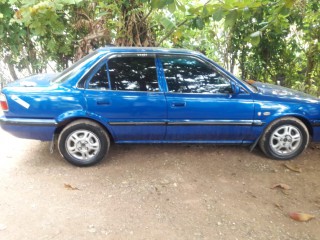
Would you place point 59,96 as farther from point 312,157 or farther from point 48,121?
point 312,157

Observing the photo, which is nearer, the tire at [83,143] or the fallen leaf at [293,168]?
the tire at [83,143]

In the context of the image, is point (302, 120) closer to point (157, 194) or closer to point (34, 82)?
point (157, 194)

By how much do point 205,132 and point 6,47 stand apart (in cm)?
526

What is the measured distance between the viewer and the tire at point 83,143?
360 cm

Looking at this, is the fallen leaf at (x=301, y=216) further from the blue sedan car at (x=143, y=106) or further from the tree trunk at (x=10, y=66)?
the tree trunk at (x=10, y=66)

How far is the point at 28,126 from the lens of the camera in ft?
11.5

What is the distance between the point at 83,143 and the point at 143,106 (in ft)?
3.03

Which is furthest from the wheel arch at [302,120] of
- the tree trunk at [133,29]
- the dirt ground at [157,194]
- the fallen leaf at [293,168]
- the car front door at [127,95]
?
the tree trunk at [133,29]

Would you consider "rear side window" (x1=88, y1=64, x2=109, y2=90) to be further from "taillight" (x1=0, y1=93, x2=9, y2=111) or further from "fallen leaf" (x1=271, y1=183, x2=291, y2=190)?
"fallen leaf" (x1=271, y1=183, x2=291, y2=190)

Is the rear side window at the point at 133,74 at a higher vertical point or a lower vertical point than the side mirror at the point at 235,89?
higher

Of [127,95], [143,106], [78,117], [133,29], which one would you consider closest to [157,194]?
[143,106]

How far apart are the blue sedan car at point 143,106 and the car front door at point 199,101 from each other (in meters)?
0.01

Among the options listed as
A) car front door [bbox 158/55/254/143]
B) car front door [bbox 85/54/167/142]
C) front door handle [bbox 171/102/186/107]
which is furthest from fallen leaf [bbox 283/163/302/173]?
car front door [bbox 85/54/167/142]

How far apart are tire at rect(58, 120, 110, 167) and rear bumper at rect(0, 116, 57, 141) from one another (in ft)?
0.59
